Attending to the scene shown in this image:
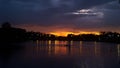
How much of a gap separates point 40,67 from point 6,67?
6.51 meters

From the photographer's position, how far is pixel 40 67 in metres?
44.9

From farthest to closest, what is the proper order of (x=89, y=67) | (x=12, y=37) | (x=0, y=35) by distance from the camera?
(x=12, y=37), (x=0, y=35), (x=89, y=67)

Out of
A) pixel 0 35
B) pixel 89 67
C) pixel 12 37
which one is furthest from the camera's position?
pixel 12 37

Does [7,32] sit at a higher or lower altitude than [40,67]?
higher

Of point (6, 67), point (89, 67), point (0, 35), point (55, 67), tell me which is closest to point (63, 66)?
point (55, 67)

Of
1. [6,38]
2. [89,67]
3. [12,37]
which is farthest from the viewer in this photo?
[12,37]

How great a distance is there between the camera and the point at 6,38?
182m

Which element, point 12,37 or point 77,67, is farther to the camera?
point 12,37

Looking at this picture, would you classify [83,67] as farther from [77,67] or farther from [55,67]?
[55,67]

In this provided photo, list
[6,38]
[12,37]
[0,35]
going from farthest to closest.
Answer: [12,37] < [6,38] < [0,35]

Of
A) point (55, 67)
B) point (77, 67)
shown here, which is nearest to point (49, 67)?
point (55, 67)

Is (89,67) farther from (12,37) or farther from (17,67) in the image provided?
(12,37)

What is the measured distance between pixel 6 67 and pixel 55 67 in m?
9.38

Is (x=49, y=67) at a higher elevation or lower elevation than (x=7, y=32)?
lower
